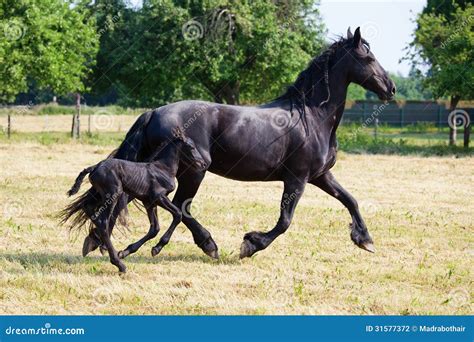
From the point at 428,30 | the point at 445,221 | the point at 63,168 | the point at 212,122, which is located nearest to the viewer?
the point at 212,122

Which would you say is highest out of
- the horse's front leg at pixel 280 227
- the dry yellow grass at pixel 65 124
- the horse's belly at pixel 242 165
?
the horse's belly at pixel 242 165

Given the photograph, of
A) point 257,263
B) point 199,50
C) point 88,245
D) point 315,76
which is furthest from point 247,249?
point 199,50

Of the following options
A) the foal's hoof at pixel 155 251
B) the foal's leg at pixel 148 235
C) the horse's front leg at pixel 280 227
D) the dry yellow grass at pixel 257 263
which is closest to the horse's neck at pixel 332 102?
the horse's front leg at pixel 280 227

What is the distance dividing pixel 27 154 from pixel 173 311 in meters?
16.9

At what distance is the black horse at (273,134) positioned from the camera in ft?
25.4

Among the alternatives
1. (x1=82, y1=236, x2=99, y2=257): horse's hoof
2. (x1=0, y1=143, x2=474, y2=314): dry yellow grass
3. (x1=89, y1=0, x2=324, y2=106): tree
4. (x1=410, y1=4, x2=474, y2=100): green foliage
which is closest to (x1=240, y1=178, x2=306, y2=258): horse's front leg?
(x1=0, y1=143, x2=474, y2=314): dry yellow grass

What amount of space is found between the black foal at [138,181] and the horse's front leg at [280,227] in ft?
2.82

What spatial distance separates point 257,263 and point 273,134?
1.39m

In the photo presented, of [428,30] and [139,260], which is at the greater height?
[428,30]

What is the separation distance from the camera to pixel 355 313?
5.95 metres

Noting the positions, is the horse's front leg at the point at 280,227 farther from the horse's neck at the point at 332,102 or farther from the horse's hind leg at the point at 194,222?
the horse's neck at the point at 332,102

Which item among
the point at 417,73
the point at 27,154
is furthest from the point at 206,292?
the point at 417,73

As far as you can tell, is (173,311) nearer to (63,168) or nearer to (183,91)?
(63,168)

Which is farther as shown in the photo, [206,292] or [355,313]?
[206,292]
